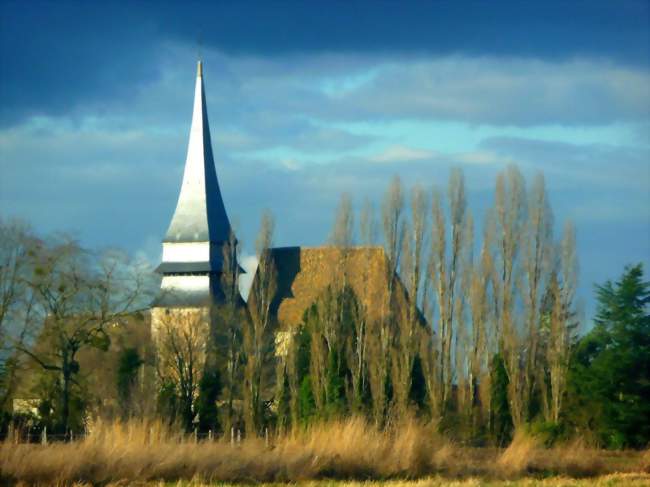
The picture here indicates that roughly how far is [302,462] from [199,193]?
155 feet

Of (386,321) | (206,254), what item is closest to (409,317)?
(386,321)

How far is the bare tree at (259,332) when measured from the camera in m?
44.3

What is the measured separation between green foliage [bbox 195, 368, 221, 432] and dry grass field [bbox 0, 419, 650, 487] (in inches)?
745

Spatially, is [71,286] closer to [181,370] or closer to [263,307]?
[181,370]

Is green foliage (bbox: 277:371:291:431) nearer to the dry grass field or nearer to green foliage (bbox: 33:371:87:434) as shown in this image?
green foliage (bbox: 33:371:87:434)

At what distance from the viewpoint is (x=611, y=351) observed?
39.3m

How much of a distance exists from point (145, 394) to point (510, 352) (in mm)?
12753

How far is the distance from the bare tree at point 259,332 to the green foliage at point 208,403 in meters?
1.10

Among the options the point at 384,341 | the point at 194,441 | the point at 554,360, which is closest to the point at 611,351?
the point at 554,360

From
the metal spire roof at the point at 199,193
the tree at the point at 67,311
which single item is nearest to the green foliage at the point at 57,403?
the tree at the point at 67,311

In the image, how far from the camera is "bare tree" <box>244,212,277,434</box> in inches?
1743

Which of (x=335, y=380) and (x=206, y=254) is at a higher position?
(x=206, y=254)

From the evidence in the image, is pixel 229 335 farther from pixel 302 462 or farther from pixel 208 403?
pixel 302 462

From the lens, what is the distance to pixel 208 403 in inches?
1700
